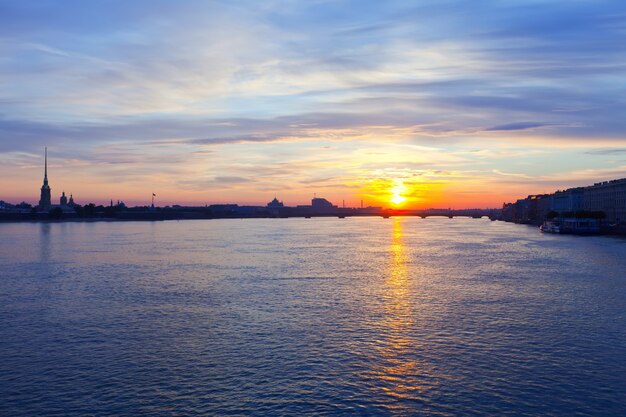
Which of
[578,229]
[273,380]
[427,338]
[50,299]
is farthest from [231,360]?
[578,229]

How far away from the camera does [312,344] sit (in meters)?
25.0

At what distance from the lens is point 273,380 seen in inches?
801

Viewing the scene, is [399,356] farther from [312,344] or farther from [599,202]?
[599,202]

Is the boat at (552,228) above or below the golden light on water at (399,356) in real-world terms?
above

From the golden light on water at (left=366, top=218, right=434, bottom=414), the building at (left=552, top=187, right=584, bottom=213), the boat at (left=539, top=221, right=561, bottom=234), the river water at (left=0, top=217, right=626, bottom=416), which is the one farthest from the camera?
the building at (left=552, top=187, right=584, bottom=213)

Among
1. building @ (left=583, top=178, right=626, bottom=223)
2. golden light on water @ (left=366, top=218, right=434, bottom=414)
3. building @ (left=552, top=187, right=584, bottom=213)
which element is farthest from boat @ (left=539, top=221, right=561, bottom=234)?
golden light on water @ (left=366, top=218, right=434, bottom=414)

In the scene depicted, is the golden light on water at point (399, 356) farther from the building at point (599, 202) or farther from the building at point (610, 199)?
the building at point (610, 199)

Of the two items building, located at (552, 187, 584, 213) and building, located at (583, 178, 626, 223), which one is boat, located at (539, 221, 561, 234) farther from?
building, located at (552, 187, 584, 213)

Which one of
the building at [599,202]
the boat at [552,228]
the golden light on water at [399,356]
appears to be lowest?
the golden light on water at [399,356]

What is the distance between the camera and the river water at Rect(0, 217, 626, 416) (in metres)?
18.5

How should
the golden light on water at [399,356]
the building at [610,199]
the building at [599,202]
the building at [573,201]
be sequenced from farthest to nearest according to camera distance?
the building at [573,201] → the building at [610,199] → the building at [599,202] → the golden light on water at [399,356]

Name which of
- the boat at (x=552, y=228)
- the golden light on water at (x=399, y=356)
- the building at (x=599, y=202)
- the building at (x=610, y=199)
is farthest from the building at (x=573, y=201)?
the golden light on water at (x=399, y=356)

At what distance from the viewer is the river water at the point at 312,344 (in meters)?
18.5

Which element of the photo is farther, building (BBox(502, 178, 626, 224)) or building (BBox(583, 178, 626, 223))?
building (BBox(583, 178, 626, 223))
